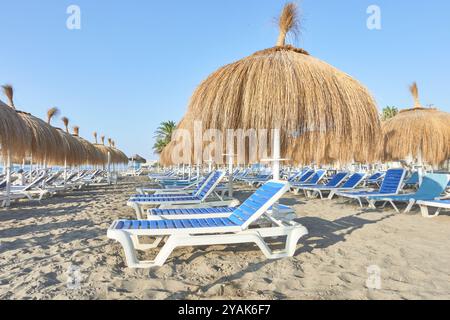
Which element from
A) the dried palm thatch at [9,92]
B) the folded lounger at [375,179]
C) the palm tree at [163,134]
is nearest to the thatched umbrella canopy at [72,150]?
the dried palm thatch at [9,92]

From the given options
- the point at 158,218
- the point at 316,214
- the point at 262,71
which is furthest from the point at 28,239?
the point at 316,214

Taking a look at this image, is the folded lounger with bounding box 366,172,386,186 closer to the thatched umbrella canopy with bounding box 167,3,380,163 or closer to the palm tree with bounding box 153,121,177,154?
the thatched umbrella canopy with bounding box 167,3,380,163

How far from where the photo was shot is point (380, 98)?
12.3 ft

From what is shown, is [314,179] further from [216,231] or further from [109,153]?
[109,153]

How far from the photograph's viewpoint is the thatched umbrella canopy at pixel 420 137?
8109 millimetres

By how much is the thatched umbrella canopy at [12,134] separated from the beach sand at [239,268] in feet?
7.77

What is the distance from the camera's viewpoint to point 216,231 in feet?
10.2

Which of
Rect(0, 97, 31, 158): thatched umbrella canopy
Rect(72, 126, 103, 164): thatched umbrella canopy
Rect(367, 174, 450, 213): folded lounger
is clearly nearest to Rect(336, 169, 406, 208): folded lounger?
Rect(367, 174, 450, 213): folded lounger

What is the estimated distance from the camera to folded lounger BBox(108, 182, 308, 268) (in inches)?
112

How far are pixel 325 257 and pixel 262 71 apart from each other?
2.28 meters

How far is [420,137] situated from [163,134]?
41512mm

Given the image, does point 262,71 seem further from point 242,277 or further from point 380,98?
point 242,277

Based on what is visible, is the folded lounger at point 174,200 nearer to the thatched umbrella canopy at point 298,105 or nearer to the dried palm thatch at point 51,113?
the thatched umbrella canopy at point 298,105
